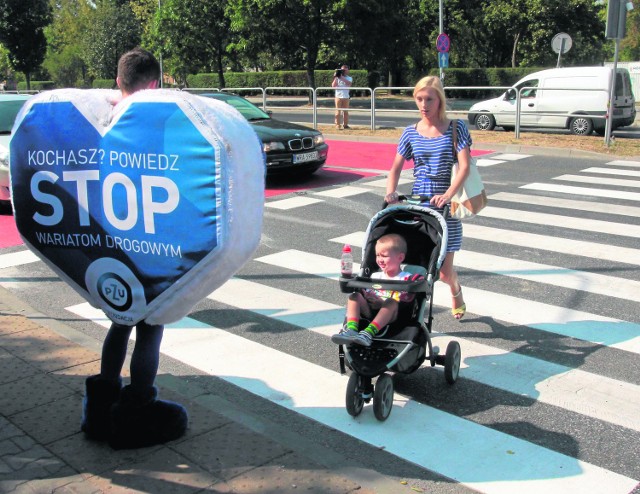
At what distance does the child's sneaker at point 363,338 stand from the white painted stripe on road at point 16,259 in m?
5.04

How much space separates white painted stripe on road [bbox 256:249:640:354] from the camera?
558 cm

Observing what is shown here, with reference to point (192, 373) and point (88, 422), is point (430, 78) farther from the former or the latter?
point (88, 422)

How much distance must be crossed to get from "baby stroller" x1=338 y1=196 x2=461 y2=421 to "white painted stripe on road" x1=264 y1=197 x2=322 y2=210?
18.9 ft

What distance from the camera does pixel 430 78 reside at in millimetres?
5320

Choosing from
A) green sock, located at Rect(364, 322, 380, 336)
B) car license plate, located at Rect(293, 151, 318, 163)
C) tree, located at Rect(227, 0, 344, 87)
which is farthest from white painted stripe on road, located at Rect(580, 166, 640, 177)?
tree, located at Rect(227, 0, 344, 87)

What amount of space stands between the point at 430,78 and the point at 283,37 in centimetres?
3129

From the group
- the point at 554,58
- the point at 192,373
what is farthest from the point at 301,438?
the point at 554,58

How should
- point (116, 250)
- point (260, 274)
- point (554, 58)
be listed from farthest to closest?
point (554, 58)
point (260, 274)
point (116, 250)

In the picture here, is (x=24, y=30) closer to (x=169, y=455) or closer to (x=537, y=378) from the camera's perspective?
(x=537, y=378)

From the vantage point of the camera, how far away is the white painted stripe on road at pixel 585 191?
1115 cm

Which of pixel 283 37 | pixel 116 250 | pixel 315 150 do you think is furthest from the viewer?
pixel 283 37

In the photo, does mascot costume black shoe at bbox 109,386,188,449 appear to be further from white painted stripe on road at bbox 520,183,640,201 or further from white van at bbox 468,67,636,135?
white van at bbox 468,67,636,135

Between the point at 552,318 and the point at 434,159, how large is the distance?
1.71 metres

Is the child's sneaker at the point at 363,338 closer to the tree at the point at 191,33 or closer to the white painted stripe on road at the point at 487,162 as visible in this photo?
the white painted stripe on road at the point at 487,162
